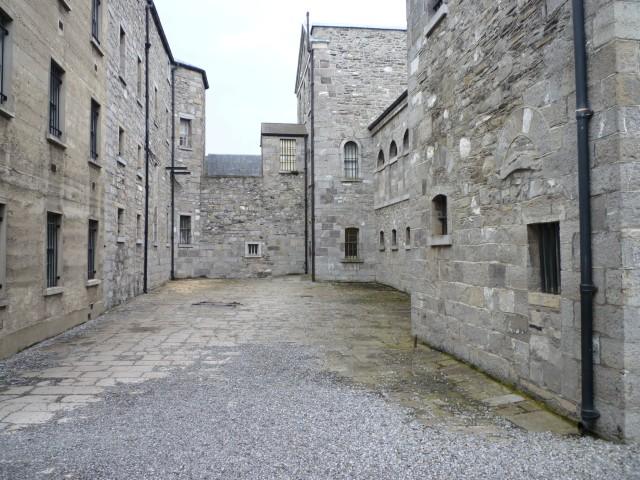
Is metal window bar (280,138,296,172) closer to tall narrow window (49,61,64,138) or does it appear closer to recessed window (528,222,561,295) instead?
tall narrow window (49,61,64,138)

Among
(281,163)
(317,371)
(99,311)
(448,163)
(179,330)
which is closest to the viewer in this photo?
(317,371)

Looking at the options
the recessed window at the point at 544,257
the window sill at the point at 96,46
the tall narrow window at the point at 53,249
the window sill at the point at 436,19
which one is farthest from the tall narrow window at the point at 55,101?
the recessed window at the point at 544,257

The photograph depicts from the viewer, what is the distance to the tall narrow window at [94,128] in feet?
35.6

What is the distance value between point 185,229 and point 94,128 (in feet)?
37.9

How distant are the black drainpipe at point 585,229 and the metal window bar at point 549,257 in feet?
2.13

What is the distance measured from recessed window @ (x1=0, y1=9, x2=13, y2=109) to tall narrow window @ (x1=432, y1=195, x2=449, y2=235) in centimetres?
628

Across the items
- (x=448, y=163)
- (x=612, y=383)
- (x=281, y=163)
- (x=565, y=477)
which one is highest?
(x=281, y=163)

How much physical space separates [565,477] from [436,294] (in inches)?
156

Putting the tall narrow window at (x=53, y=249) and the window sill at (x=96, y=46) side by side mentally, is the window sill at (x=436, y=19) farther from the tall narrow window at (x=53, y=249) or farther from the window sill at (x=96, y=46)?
the window sill at (x=96, y=46)

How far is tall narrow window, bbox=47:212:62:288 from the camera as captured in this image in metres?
8.41

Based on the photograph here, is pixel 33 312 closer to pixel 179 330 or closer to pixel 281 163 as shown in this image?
pixel 179 330

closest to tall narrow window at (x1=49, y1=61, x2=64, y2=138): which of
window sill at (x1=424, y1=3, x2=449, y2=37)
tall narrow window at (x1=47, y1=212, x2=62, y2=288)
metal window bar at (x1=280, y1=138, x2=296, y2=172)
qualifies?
tall narrow window at (x1=47, y1=212, x2=62, y2=288)

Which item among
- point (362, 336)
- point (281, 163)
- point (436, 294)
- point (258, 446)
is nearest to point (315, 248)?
point (281, 163)

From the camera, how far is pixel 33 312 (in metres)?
7.57
